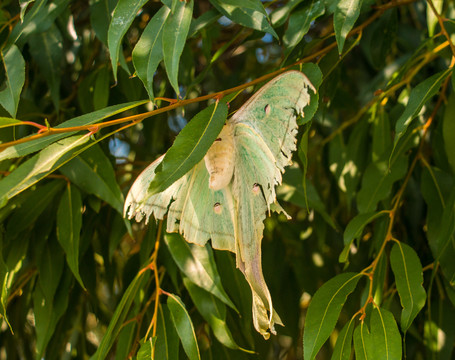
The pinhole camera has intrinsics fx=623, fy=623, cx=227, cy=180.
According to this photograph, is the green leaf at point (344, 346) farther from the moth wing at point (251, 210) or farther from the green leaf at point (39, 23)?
the green leaf at point (39, 23)

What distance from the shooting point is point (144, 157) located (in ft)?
5.23

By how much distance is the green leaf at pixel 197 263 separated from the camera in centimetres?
101

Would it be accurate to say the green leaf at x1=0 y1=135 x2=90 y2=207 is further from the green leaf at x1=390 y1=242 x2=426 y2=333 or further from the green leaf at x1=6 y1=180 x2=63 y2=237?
the green leaf at x1=390 y1=242 x2=426 y2=333

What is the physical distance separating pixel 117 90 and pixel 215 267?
0.48 metres

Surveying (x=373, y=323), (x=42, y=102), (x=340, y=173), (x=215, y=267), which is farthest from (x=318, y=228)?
(x=42, y=102)

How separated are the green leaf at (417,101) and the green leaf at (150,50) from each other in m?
0.33

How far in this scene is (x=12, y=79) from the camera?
2.98ft

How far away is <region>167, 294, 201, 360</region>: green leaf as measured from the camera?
92cm

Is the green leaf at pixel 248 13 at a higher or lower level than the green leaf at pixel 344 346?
higher

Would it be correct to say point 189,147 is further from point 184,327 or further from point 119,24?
point 184,327

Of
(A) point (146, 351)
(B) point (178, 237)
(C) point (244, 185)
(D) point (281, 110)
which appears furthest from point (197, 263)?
(D) point (281, 110)

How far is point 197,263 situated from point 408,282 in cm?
34

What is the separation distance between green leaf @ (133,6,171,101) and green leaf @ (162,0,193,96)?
36 mm

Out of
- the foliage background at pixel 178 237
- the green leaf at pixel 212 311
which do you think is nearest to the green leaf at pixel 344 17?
the foliage background at pixel 178 237
